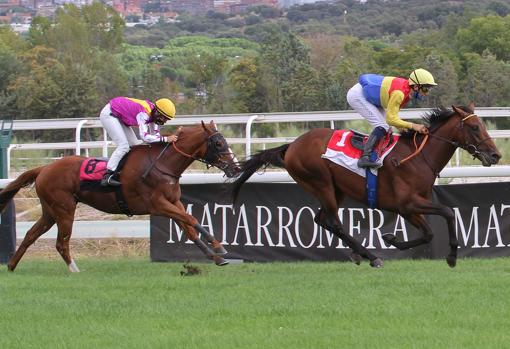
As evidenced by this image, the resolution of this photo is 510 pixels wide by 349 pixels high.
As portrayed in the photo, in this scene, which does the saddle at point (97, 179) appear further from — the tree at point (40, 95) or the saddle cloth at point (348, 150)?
the tree at point (40, 95)

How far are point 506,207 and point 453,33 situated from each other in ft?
124

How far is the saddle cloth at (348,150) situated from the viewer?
10570 mm

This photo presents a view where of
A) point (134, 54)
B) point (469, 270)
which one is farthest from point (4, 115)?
point (134, 54)

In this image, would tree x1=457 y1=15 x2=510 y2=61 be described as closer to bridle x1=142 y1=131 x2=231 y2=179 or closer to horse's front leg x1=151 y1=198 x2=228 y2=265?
bridle x1=142 y1=131 x2=231 y2=179

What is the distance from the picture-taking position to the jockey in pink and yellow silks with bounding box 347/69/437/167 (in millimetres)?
10375

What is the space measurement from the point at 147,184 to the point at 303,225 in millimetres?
1866

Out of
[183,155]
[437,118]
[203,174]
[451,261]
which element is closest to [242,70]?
[203,174]

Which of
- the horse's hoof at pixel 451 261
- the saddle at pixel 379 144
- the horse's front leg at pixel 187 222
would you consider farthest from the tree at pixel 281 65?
the horse's hoof at pixel 451 261

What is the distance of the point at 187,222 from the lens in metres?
10.6

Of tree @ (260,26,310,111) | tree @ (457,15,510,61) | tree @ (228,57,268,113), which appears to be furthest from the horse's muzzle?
tree @ (457,15,510,61)

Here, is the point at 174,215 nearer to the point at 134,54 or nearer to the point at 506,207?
the point at 506,207

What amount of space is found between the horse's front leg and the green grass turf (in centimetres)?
16

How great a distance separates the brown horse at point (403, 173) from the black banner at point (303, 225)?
2.60 feet

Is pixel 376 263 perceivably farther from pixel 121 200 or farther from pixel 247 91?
pixel 247 91
